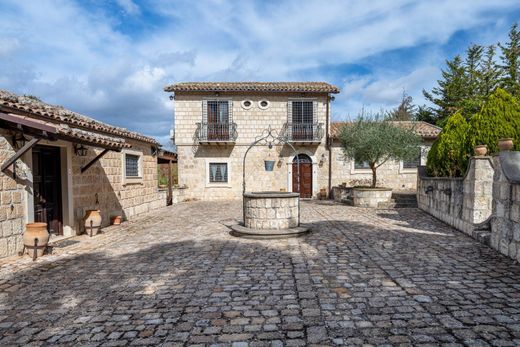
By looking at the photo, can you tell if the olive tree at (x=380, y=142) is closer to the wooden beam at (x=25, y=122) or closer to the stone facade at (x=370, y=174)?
the stone facade at (x=370, y=174)

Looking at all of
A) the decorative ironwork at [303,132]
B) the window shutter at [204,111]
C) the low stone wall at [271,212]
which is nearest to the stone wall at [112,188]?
the low stone wall at [271,212]

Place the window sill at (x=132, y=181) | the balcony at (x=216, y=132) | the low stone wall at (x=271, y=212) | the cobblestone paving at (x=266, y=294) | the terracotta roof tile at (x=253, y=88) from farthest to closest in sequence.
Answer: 1. the balcony at (x=216, y=132)
2. the terracotta roof tile at (x=253, y=88)
3. the window sill at (x=132, y=181)
4. the low stone wall at (x=271, y=212)
5. the cobblestone paving at (x=266, y=294)

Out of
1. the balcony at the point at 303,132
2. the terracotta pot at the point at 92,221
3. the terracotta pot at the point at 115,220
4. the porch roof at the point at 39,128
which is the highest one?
the balcony at the point at 303,132

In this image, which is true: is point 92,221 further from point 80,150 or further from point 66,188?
point 80,150

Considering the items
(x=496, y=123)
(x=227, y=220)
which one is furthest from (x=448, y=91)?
(x=227, y=220)

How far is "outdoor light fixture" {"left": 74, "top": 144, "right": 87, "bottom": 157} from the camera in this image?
8480 millimetres

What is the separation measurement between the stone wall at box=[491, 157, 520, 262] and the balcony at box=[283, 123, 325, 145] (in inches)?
487

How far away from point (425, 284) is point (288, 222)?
13.2ft

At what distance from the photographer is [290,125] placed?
18.3 metres

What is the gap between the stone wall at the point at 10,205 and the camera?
5.96m

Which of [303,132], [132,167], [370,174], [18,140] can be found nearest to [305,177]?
[303,132]

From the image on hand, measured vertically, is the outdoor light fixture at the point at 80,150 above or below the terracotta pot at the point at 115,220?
above

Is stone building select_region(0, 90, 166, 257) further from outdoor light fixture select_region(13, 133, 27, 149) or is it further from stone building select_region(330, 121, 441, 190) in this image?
stone building select_region(330, 121, 441, 190)

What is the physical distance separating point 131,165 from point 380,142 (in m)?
10.5
